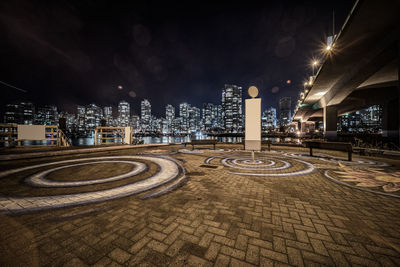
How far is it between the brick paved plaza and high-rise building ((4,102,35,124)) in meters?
146

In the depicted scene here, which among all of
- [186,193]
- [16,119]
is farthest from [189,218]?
[16,119]

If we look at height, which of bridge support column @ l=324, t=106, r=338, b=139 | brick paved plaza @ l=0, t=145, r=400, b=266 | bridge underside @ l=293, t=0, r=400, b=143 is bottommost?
brick paved plaza @ l=0, t=145, r=400, b=266

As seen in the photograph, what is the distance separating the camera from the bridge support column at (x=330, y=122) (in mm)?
26111

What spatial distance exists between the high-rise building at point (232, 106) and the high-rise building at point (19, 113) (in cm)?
18036

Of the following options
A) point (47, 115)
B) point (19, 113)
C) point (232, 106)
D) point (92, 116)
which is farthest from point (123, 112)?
point (232, 106)

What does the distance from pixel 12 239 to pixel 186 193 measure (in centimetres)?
300

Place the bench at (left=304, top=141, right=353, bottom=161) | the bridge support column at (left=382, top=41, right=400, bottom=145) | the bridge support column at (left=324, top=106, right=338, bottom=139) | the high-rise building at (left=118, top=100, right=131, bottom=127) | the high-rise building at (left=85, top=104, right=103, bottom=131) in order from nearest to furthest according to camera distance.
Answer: the bench at (left=304, top=141, right=353, bottom=161)
the bridge support column at (left=382, top=41, right=400, bottom=145)
the bridge support column at (left=324, top=106, right=338, bottom=139)
the high-rise building at (left=85, top=104, right=103, bottom=131)
the high-rise building at (left=118, top=100, right=131, bottom=127)

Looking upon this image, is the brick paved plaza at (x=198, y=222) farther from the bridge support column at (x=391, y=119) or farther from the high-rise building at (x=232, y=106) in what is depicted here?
the high-rise building at (x=232, y=106)

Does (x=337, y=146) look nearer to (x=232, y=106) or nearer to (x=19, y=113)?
(x=19, y=113)

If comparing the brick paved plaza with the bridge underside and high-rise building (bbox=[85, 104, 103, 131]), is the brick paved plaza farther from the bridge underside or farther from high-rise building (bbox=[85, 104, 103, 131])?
high-rise building (bbox=[85, 104, 103, 131])

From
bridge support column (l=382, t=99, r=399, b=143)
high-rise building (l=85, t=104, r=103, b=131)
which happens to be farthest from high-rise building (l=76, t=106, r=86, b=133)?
bridge support column (l=382, t=99, r=399, b=143)

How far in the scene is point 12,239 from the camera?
6.95 feet

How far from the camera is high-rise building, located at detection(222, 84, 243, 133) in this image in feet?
615

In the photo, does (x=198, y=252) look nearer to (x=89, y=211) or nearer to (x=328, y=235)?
(x=328, y=235)
